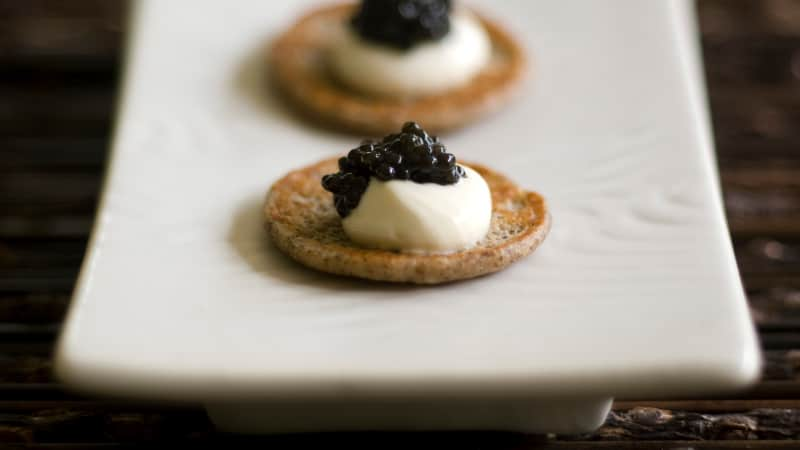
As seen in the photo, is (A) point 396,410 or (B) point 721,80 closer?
(A) point 396,410

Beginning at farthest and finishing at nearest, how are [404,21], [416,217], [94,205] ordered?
[94,205] < [404,21] < [416,217]

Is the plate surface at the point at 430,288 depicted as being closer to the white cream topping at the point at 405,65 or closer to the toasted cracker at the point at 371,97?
the toasted cracker at the point at 371,97

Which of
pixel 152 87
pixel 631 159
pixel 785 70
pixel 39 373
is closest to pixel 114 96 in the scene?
pixel 152 87

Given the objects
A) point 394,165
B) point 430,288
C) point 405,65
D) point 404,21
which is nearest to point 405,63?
point 405,65

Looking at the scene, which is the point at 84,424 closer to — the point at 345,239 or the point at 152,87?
the point at 345,239

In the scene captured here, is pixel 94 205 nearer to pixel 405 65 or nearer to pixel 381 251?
pixel 405 65

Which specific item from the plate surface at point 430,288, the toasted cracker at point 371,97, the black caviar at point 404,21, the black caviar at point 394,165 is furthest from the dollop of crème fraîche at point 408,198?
the black caviar at point 404,21
